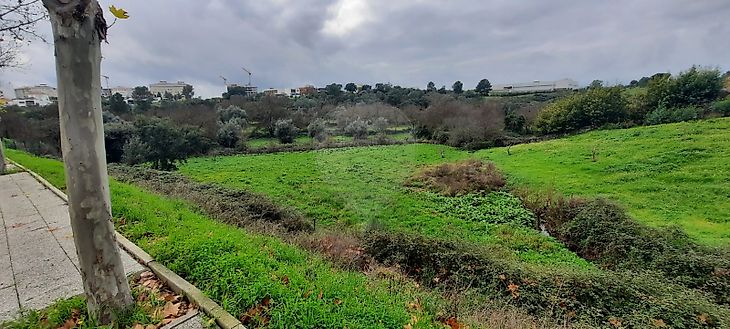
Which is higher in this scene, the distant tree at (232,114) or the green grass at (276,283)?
the distant tree at (232,114)

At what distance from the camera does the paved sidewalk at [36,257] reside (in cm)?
324

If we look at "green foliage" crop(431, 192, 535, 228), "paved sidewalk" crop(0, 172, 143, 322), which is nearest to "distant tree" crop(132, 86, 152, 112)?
"paved sidewalk" crop(0, 172, 143, 322)

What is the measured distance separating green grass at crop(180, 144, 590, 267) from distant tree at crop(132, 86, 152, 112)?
25.9 meters

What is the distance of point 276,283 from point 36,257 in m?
3.39

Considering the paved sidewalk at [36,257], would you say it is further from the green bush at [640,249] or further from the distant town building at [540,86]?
the distant town building at [540,86]

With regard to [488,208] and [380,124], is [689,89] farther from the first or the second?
[488,208]

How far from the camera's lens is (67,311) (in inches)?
112

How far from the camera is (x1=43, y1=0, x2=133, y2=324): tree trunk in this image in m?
2.06

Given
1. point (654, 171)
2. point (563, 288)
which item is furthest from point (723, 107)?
point (563, 288)

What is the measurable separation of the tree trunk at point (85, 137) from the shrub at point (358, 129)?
18992 millimetres

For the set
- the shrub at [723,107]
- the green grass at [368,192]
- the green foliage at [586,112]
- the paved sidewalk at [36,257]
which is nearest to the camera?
the paved sidewalk at [36,257]

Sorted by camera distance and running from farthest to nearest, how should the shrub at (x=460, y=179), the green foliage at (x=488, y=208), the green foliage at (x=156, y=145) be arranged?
the green foliage at (x=156, y=145) < the shrub at (x=460, y=179) < the green foliage at (x=488, y=208)

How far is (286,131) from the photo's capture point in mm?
34938

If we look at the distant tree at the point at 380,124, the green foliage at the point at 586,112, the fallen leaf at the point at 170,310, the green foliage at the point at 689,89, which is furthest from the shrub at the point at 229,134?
the green foliage at the point at 689,89
